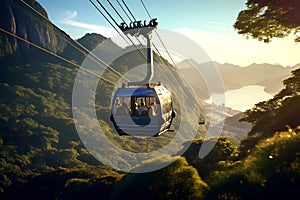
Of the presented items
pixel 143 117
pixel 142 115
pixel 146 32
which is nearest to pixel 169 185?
pixel 143 117

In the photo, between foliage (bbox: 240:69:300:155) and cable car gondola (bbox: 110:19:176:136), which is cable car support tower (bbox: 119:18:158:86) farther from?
foliage (bbox: 240:69:300:155)

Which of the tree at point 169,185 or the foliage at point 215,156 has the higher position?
the tree at point 169,185

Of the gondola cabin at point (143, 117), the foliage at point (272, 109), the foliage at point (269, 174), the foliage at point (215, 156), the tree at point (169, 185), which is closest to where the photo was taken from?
the foliage at point (269, 174)

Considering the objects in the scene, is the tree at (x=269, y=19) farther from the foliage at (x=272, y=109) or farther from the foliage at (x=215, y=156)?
the foliage at (x=215, y=156)

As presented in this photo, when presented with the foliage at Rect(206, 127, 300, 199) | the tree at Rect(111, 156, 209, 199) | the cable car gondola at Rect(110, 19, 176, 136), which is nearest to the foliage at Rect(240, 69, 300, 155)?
the cable car gondola at Rect(110, 19, 176, 136)

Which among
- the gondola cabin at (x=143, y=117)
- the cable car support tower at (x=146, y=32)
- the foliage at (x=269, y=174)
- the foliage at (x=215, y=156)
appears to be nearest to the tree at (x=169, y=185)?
the foliage at (x=269, y=174)

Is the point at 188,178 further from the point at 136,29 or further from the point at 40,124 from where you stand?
the point at 40,124

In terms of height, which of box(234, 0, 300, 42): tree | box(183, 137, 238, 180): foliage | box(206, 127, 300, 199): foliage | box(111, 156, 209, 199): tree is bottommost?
box(183, 137, 238, 180): foliage

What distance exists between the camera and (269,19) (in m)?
17.5

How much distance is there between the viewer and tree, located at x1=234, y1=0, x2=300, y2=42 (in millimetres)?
15758

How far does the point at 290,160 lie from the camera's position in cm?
605

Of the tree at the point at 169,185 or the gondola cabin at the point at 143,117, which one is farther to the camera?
the gondola cabin at the point at 143,117

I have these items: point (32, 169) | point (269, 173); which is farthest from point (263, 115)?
point (32, 169)

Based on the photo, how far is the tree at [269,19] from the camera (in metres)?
15.8
